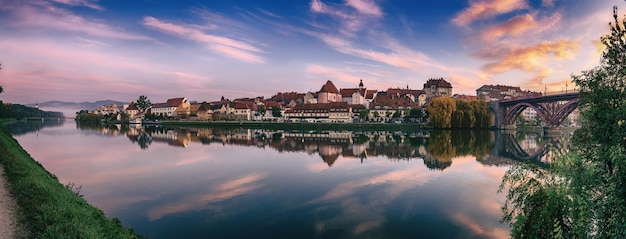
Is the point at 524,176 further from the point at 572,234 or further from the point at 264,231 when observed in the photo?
the point at 264,231

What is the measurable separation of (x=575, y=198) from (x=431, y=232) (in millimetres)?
4976

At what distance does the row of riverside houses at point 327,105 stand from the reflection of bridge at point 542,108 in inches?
974

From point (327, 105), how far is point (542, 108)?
53.6 metres

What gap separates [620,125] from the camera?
6.54 meters

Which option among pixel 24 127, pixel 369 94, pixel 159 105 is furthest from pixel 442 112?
pixel 159 105

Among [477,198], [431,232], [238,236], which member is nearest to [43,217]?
[238,236]

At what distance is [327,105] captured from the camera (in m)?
103

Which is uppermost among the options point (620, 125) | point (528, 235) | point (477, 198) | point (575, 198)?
point (620, 125)

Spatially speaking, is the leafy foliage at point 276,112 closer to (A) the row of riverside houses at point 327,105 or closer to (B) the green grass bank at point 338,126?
(A) the row of riverside houses at point 327,105

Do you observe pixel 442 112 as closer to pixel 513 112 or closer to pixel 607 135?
pixel 513 112

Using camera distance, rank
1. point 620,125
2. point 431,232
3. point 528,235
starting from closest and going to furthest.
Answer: point 620,125
point 528,235
point 431,232

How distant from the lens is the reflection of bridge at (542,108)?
59.2 meters

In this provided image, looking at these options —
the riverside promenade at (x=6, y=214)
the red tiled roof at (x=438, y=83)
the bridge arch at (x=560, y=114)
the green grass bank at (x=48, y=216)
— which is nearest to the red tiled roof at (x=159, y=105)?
the red tiled roof at (x=438, y=83)

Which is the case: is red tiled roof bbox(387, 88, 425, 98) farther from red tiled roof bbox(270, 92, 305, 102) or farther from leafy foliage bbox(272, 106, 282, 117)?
leafy foliage bbox(272, 106, 282, 117)
